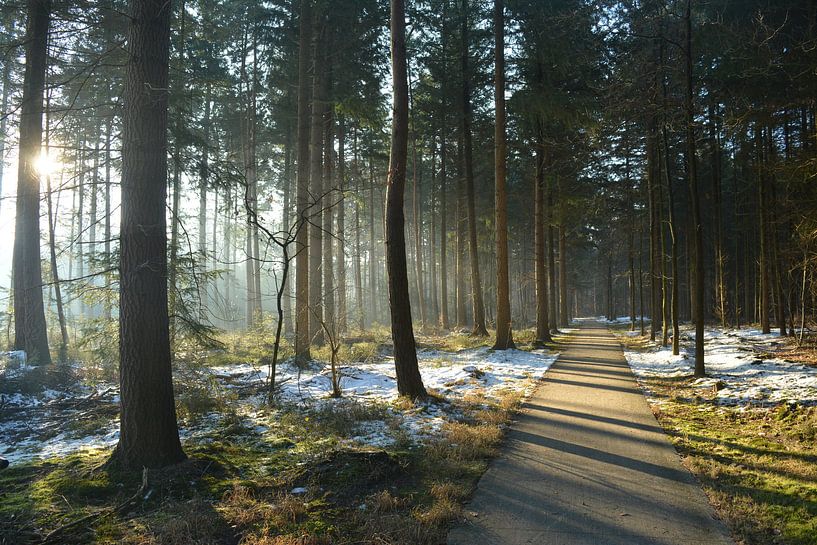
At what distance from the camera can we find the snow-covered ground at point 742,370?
25.4 feet

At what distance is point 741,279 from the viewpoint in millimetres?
33469

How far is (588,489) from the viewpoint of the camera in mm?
4352

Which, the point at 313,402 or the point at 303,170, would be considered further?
the point at 303,170

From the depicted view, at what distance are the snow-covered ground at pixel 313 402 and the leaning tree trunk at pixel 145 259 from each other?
1.17 metres

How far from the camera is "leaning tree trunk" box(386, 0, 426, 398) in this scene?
8133 mm

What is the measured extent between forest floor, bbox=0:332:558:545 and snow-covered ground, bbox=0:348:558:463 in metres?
0.04

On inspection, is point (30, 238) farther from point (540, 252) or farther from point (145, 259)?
point (540, 252)

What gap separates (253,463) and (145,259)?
8.65ft

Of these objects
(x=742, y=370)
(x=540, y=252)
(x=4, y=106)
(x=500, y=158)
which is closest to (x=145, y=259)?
(x=742, y=370)

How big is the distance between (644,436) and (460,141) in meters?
18.6

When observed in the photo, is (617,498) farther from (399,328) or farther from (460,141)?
(460,141)

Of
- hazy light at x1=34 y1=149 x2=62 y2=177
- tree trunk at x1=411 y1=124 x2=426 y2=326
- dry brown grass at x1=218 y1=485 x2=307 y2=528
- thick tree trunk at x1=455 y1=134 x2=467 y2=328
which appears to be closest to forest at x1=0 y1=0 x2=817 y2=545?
dry brown grass at x1=218 y1=485 x2=307 y2=528

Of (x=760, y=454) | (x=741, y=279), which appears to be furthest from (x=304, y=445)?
(x=741, y=279)

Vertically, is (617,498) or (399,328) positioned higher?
(399,328)
